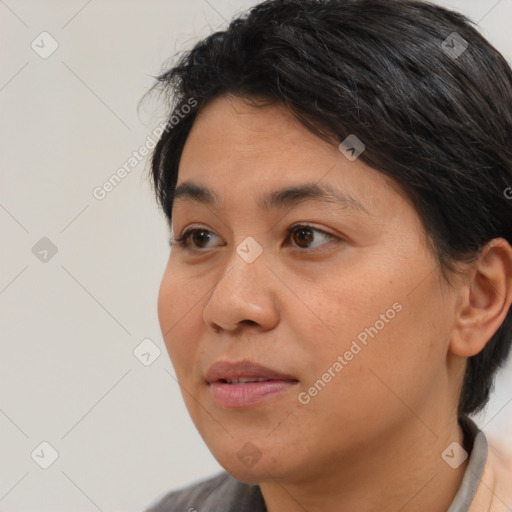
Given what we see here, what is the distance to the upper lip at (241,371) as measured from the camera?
158 cm

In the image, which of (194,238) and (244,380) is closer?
(244,380)

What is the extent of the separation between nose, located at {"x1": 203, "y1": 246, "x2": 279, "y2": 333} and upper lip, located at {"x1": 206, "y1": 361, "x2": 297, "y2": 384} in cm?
6

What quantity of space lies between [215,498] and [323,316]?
0.73 m

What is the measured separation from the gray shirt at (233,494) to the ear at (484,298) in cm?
23

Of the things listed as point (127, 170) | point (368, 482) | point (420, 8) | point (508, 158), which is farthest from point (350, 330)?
point (127, 170)

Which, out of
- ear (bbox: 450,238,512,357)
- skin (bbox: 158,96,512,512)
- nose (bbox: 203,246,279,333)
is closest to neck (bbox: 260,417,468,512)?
skin (bbox: 158,96,512,512)

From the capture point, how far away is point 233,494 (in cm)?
207

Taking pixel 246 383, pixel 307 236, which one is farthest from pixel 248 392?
pixel 307 236

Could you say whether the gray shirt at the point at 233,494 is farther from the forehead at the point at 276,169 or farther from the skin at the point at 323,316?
the forehead at the point at 276,169

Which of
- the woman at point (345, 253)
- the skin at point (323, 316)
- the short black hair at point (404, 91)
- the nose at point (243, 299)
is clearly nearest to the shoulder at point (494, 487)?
the woman at point (345, 253)

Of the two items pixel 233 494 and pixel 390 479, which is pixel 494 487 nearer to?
pixel 390 479

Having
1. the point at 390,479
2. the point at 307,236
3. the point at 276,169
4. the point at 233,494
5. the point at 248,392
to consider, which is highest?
the point at 276,169

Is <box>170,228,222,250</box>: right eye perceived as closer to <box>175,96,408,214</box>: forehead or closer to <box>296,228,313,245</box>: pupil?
<box>175,96,408,214</box>: forehead

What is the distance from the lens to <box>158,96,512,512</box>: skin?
1585 millimetres
